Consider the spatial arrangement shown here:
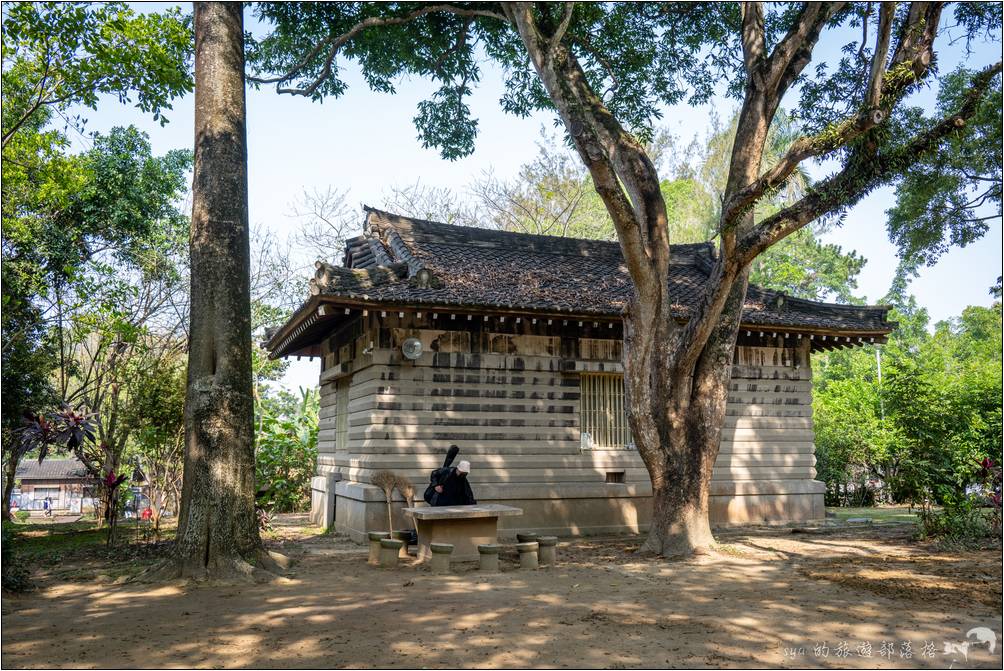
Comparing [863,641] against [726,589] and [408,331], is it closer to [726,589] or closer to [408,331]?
[726,589]

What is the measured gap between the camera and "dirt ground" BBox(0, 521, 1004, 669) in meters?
5.25

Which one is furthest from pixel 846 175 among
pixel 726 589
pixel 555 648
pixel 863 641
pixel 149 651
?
pixel 149 651

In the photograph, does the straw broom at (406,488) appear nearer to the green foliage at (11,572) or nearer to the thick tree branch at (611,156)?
the thick tree branch at (611,156)

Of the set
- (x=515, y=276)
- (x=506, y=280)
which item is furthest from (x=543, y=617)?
(x=515, y=276)

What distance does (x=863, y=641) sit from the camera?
18.2 feet

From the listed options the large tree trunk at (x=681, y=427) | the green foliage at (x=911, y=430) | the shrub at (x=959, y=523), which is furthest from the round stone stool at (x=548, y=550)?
the green foliage at (x=911, y=430)

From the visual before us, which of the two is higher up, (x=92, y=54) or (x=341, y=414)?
(x=92, y=54)

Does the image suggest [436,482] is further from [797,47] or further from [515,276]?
[797,47]

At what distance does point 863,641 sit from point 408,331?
7.99 metres

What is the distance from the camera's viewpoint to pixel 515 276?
44.7ft

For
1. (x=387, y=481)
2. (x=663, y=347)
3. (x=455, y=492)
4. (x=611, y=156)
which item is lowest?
(x=455, y=492)

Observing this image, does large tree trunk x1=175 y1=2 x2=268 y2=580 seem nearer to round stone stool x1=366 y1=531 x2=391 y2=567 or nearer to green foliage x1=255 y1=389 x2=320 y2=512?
round stone stool x1=366 y1=531 x2=391 y2=567

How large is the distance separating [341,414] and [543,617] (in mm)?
8626

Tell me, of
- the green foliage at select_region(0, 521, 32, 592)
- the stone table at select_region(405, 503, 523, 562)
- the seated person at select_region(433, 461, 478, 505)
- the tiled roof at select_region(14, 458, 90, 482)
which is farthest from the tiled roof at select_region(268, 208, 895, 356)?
the tiled roof at select_region(14, 458, 90, 482)
